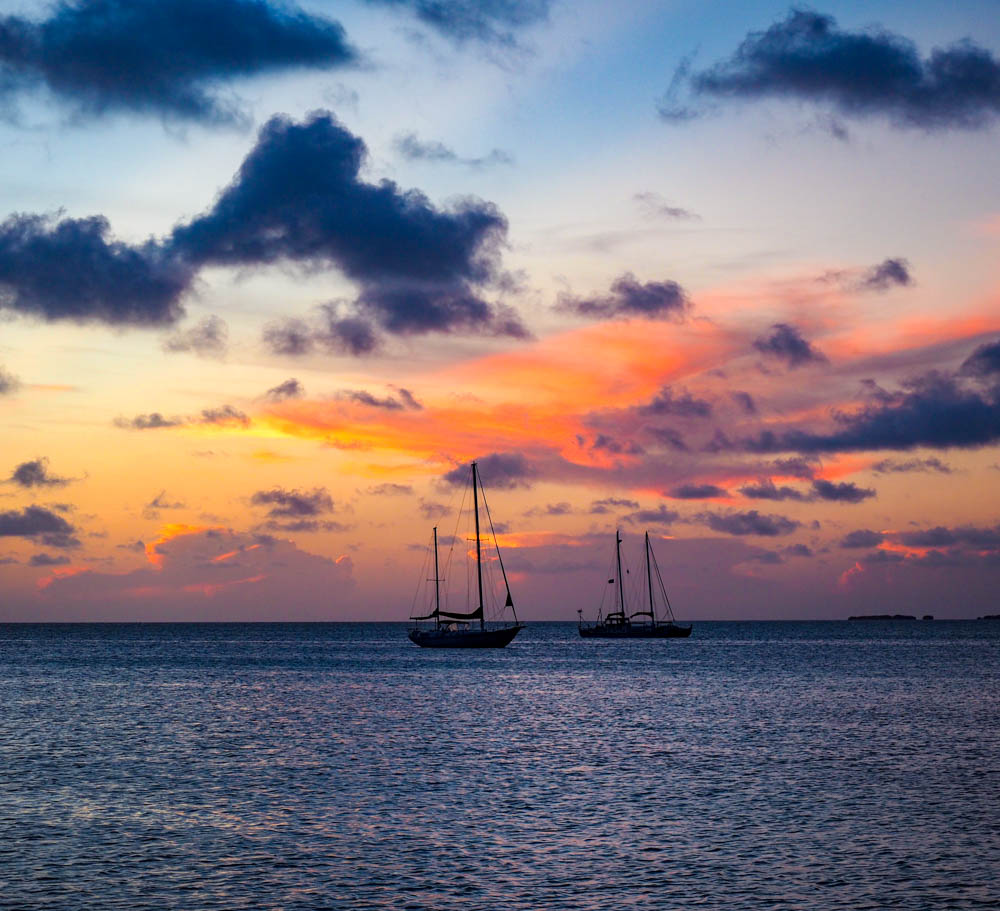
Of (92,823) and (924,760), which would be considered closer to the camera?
(92,823)

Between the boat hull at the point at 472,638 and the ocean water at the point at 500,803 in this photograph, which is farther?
the boat hull at the point at 472,638

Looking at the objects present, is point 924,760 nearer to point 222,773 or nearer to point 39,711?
point 222,773

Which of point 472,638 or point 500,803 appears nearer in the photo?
point 500,803

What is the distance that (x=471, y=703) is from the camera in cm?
9031

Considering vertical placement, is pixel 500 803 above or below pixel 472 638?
above

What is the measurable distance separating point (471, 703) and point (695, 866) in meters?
57.5

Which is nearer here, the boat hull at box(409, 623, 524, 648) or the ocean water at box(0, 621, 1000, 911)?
the ocean water at box(0, 621, 1000, 911)

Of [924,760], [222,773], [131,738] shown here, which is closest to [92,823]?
[222,773]

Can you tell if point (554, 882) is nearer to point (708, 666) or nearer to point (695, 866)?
point (695, 866)

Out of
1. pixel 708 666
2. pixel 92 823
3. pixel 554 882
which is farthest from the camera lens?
pixel 708 666

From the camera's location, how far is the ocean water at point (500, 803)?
31531 millimetres

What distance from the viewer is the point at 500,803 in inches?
1742

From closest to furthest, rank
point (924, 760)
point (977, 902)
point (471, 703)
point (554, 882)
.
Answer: point (977, 902)
point (554, 882)
point (924, 760)
point (471, 703)

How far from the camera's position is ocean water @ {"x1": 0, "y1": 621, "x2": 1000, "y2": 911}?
3153 cm
